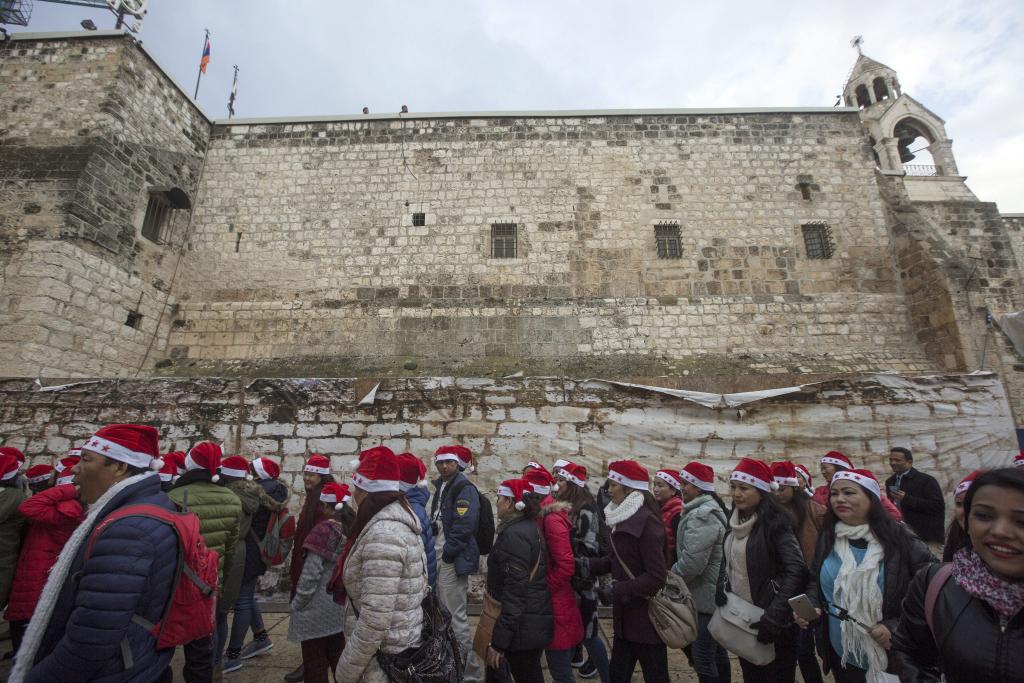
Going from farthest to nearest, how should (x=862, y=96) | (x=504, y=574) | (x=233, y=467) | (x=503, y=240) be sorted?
(x=862, y=96) < (x=503, y=240) < (x=233, y=467) < (x=504, y=574)

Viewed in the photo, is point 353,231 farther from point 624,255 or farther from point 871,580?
point 871,580

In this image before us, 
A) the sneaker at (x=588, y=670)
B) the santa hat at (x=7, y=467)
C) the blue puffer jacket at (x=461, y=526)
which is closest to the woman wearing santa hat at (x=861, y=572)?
the sneaker at (x=588, y=670)

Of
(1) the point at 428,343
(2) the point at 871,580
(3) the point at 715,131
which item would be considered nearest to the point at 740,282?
(3) the point at 715,131

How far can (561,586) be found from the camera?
11.6ft

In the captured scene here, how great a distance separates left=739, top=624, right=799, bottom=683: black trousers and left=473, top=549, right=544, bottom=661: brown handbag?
5.23 ft

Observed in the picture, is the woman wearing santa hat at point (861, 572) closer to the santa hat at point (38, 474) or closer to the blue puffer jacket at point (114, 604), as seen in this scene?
the blue puffer jacket at point (114, 604)

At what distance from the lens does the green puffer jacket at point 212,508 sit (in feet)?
11.5

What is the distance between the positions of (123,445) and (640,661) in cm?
345

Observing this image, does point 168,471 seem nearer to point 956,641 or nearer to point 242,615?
point 242,615

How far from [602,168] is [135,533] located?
40.1 ft

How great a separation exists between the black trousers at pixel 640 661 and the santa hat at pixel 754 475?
1281 mm

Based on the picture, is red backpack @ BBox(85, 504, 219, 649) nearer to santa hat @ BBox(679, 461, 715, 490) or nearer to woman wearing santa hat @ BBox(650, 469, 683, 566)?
santa hat @ BBox(679, 461, 715, 490)

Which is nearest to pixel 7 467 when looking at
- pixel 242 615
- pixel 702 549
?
pixel 242 615

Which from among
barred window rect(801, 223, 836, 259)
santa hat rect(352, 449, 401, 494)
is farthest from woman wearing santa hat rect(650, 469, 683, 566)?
barred window rect(801, 223, 836, 259)
